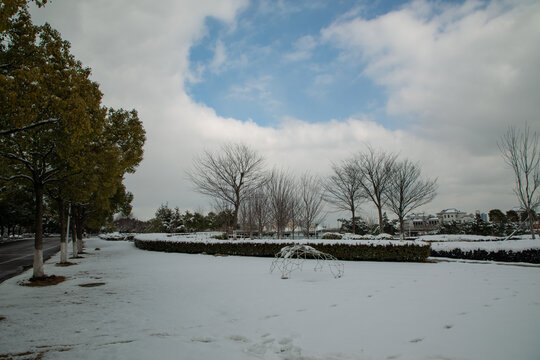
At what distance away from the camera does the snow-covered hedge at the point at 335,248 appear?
13.1m

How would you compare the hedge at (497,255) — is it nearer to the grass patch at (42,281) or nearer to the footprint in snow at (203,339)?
the footprint in snow at (203,339)

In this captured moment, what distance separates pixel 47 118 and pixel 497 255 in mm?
17166

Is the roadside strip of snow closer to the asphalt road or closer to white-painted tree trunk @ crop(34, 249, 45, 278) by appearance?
white-painted tree trunk @ crop(34, 249, 45, 278)

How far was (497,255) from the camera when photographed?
1286cm

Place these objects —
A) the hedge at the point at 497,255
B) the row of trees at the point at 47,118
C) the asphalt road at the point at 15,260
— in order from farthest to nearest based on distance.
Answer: the hedge at the point at 497,255 → the asphalt road at the point at 15,260 → the row of trees at the point at 47,118

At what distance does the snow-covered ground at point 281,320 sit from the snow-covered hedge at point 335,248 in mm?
5199

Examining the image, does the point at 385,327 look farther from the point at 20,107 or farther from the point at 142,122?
the point at 142,122

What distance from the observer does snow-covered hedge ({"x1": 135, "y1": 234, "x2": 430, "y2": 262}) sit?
13.1 metres

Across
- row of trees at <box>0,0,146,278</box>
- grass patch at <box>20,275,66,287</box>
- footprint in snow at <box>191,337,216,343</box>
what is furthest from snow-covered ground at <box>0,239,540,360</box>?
row of trees at <box>0,0,146,278</box>

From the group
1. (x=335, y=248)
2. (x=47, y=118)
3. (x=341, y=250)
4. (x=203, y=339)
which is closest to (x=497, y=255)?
(x=341, y=250)

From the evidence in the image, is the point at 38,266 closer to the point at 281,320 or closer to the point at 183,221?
the point at 281,320

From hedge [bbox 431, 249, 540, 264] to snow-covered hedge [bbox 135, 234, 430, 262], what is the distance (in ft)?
8.75

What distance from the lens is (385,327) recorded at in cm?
422

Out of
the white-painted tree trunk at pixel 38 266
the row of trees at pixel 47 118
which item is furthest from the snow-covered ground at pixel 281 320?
the row of trees at pixel 47 118
